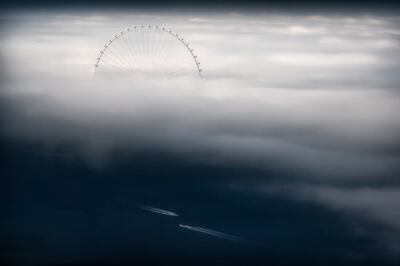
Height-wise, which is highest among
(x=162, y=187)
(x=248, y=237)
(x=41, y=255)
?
(x=162, y=187)

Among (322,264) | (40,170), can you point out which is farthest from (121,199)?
(322,264)

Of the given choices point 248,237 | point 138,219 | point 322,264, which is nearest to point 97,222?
point 138,219

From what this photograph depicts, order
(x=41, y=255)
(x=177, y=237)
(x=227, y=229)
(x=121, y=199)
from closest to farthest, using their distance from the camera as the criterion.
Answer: (x=41, y=255)
(x=177, y=237)
(x=227, y=229)
(x=121, y=199)

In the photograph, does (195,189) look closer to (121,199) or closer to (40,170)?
(121,199)

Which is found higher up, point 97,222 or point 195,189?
point 195,189

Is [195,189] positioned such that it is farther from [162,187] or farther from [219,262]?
[219,262]

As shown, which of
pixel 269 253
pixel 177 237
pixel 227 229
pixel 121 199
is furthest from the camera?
pixel 121 199

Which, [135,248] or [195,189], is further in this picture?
[195,189]

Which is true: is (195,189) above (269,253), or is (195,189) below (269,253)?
above

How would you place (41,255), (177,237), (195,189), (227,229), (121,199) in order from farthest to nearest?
(195,189)
(121,199)
(227,229)
(177,237)
(41,255)
